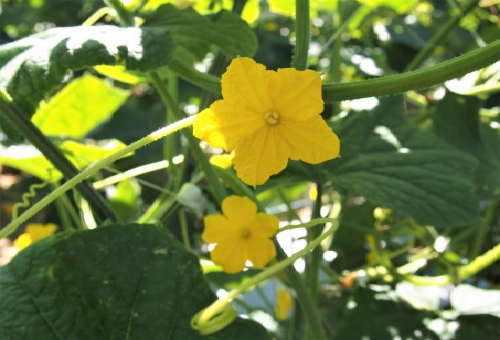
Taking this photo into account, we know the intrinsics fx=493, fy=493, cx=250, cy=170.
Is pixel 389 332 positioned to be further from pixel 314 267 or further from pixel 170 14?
pixel 170 14

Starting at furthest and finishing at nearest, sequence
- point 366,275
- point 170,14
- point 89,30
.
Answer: point 366,275 < point 170,14 < point 89,30

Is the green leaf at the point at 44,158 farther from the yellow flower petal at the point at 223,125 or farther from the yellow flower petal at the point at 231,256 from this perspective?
the yellow flower petal at the point at 223,125

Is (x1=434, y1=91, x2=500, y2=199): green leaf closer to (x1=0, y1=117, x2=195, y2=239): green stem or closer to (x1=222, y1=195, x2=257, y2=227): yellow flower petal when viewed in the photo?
(x1=222, y1=195, x2=257, y2=227): yellow flower petal

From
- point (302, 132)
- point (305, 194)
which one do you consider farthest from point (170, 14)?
point (305, 194)

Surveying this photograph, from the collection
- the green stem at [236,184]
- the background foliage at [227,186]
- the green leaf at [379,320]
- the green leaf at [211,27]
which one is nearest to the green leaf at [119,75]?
the background foliage at [227,186]

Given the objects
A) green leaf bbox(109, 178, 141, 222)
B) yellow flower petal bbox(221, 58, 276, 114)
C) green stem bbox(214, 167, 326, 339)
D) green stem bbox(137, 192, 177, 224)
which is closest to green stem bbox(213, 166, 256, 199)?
green stem bbox(214, 167, 326, 339)

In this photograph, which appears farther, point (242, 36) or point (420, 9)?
point (420, 9)
